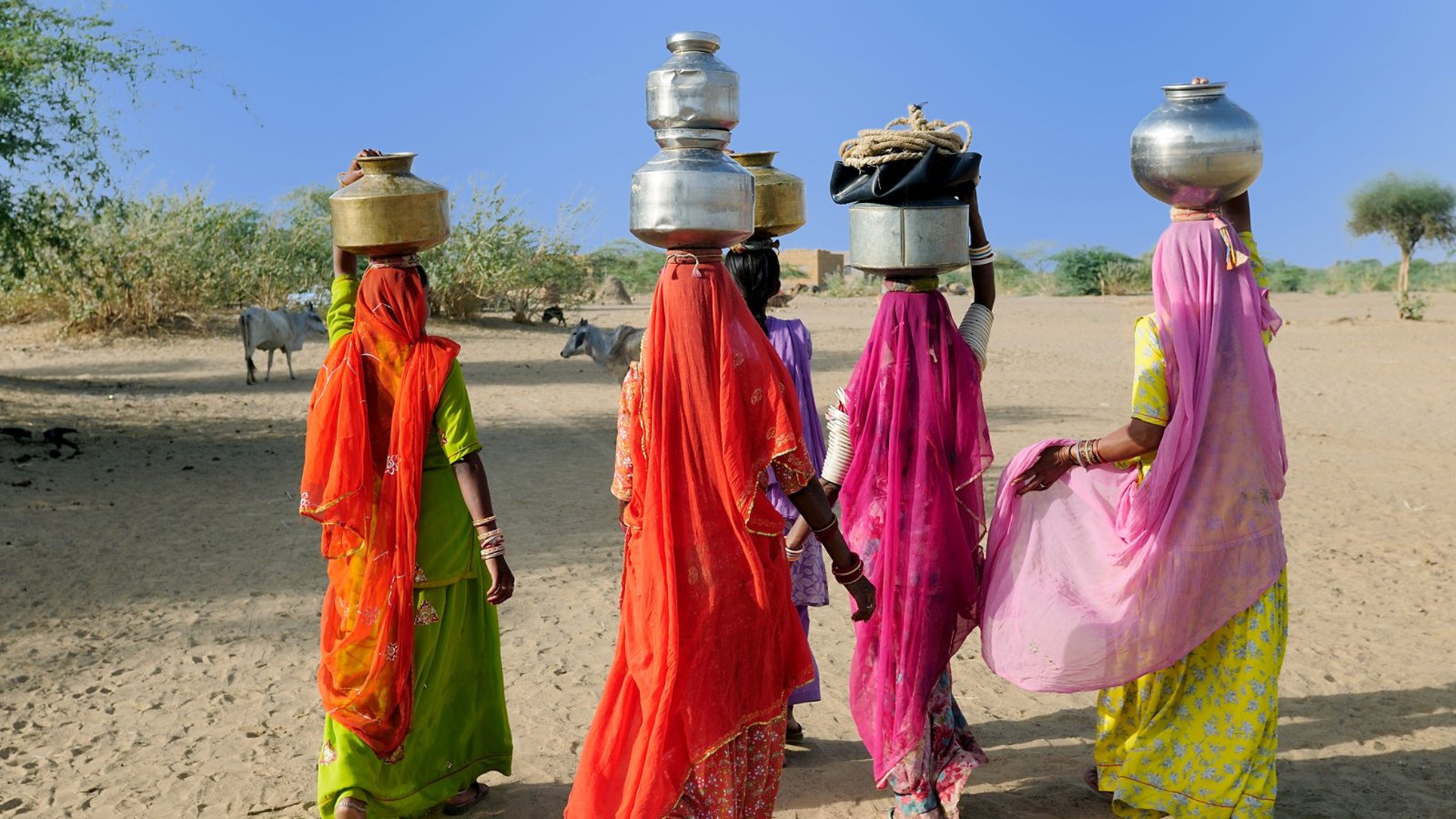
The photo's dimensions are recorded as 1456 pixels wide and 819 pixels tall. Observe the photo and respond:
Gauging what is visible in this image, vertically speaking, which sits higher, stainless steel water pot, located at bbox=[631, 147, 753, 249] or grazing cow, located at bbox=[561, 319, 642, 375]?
stainless steel water pot, located at bbox=[631, 147, 753, 249]

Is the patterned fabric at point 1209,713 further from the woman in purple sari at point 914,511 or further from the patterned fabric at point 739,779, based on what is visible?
the patterned fabric at point 739,779

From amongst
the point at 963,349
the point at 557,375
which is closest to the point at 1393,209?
the point at 557,375

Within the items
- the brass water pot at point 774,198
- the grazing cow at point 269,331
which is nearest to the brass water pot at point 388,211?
the brass water pot at point 774,198

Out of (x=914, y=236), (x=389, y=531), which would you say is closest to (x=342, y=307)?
(x=389, y=531)

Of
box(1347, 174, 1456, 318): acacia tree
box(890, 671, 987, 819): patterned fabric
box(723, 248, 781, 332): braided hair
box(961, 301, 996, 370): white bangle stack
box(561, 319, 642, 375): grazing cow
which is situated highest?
box(1347, 174, 1456, 318): acacia tree

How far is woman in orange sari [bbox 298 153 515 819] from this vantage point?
147 inches

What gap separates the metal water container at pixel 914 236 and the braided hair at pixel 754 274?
626mm

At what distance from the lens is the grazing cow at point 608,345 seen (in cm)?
1515

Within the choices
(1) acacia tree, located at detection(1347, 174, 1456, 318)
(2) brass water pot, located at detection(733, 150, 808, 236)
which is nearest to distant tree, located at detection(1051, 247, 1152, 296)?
(1) acacia tree, located at detection(1347, 174, 1456, 318)

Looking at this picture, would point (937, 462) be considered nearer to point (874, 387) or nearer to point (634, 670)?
point (874, 387)

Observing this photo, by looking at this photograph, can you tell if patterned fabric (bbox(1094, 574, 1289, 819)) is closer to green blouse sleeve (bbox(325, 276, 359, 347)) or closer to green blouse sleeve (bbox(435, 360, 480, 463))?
green blouse sleeve (bbox(435, 360, 480, 463))

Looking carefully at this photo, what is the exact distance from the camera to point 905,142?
12.3ft

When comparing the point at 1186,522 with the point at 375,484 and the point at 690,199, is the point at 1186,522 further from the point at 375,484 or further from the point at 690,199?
the point at 375,484

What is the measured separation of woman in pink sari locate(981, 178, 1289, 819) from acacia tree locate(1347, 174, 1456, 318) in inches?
1284
